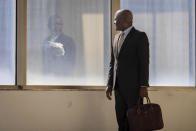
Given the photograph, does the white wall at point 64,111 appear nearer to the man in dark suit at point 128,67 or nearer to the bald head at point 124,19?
the man in dark suit at point 128,67

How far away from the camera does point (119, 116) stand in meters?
2.85

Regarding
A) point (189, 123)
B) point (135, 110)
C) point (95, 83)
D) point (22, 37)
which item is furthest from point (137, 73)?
point (22, 37)

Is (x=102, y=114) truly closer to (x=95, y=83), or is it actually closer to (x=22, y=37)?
(x=95, y=83)

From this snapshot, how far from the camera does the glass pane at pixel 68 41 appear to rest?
379 centimetres

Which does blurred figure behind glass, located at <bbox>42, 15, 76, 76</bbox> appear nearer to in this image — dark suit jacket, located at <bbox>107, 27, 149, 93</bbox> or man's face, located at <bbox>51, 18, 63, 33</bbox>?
man's face, located at <bbox>51, 18, 63, 33</bbox>

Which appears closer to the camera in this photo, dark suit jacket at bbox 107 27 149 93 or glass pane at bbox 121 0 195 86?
dark suit jacket at bbox 107 27 149 93

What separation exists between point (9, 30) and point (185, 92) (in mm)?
2276

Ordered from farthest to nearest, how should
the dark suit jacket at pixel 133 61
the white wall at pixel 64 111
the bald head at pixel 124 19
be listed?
the white wall at pixel 64 111, the bald head at pixel 124 19, the dark suit jacket at pixel 133 61

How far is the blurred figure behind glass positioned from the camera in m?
3.80

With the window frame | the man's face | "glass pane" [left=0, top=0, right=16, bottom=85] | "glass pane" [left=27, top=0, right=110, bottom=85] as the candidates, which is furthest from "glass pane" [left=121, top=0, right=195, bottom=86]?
"glass pane" [left=0, top=0, right=16, bottom=85]

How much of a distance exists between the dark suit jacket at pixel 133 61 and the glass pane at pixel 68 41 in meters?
1.02

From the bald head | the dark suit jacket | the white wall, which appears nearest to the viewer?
the dark suit jacket

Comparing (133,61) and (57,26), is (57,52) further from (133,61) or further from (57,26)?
(133,61)

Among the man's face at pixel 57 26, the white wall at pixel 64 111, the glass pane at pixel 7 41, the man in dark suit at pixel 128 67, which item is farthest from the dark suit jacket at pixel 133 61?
the glass pane at pixel 7 41
